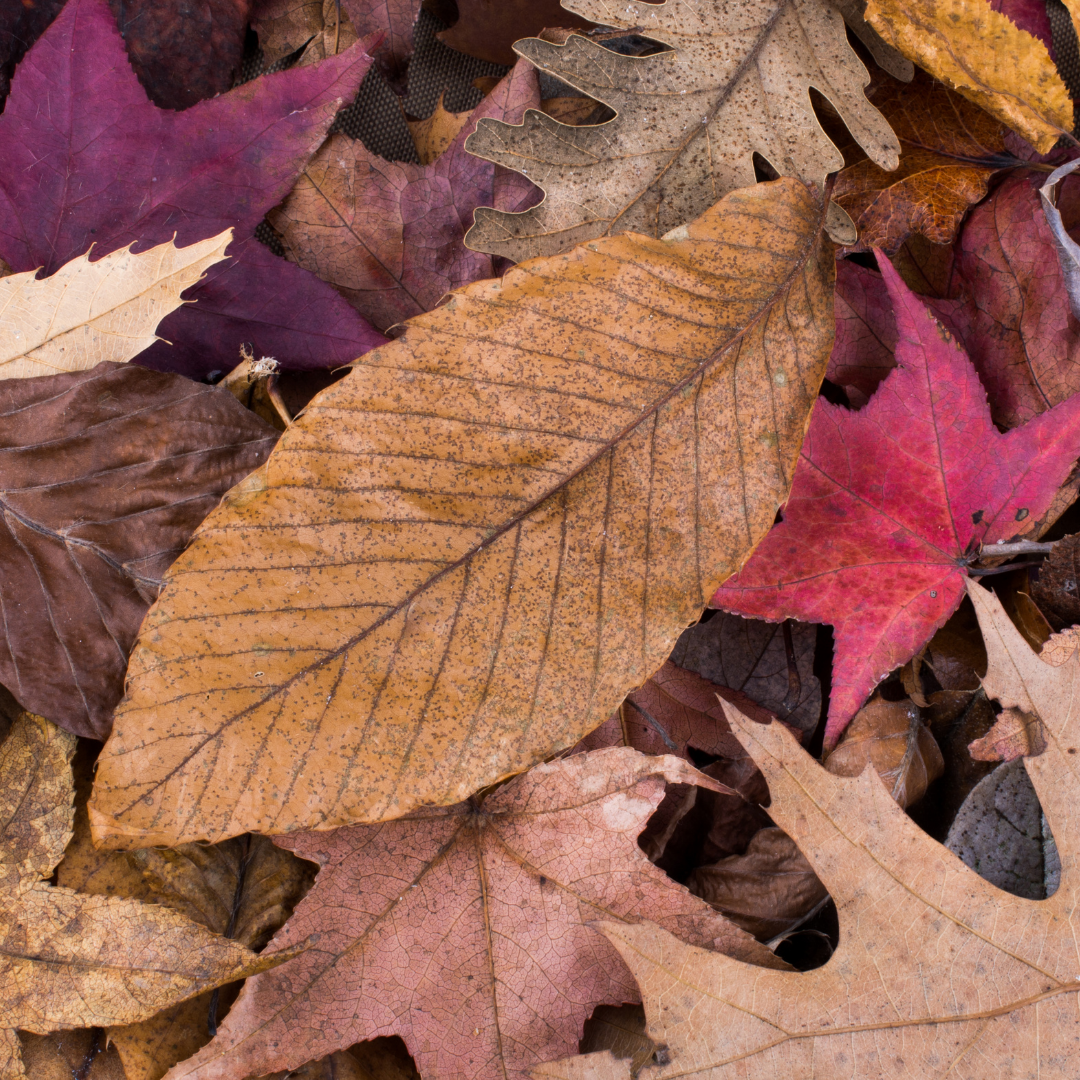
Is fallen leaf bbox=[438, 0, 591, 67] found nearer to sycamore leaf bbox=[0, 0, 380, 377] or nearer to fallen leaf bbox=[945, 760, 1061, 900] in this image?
sycamore leaf bbox=[0, 0, 380, 377]

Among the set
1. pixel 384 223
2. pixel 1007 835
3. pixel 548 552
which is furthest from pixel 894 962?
pixel 384 223

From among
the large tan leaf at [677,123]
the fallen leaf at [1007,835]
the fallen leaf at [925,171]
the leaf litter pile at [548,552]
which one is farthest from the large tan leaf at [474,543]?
the fallen leaf at [1007,835]

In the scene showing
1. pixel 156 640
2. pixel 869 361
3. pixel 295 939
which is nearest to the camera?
pixel 156 640

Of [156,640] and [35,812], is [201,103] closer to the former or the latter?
[156,640]

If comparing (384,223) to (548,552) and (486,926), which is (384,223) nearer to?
(548,552)

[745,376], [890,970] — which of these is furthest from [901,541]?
[890,970]

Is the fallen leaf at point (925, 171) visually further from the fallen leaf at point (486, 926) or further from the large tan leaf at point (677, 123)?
the fallen leaf at point (486, 926)
